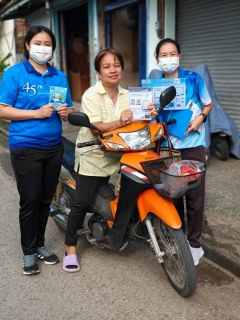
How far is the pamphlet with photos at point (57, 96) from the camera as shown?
258cm

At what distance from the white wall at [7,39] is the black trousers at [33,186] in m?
14.4

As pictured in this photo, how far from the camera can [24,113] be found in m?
2.58

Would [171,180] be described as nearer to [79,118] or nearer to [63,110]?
[79,118]

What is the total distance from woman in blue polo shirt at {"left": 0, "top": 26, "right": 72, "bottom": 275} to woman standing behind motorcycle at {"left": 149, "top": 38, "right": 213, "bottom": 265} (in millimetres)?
817

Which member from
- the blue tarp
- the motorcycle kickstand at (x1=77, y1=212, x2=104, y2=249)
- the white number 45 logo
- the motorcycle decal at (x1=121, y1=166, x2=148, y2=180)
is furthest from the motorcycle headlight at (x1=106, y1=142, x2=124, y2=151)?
the blue tarp

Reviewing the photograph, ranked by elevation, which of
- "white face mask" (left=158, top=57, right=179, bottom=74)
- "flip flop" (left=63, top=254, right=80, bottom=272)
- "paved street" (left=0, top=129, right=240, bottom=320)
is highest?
"white face mask" (left=158, top=57, right=179, bottom=74)

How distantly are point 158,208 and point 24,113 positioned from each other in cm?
117

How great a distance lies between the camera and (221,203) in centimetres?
419

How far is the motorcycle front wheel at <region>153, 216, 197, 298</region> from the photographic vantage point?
2402mm

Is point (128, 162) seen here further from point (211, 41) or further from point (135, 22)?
point (135, 22)

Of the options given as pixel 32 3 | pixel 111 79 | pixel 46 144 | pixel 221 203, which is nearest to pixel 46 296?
pixel 46 144

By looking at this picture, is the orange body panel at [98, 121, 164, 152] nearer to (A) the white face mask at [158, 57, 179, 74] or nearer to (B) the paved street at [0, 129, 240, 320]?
(A) the white face mask at [158, 57, 179, 74]

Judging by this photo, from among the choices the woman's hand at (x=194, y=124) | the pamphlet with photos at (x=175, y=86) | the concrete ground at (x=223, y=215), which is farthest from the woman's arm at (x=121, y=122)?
the concrete ground at (x=223, y=215)

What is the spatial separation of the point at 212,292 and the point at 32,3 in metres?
11.9
